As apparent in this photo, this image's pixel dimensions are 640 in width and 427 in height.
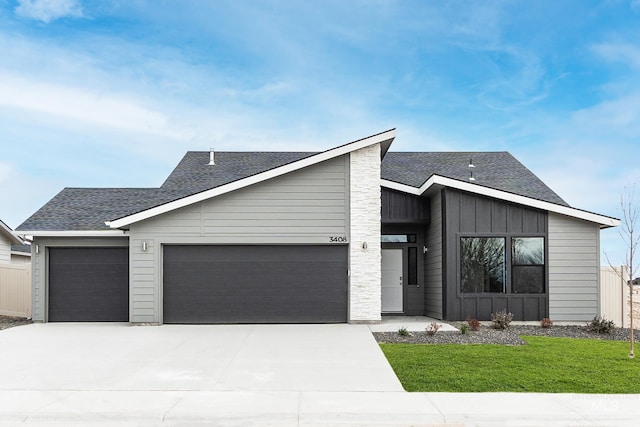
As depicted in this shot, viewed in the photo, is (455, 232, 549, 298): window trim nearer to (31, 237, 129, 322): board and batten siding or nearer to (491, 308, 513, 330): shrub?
(491, 308, 513, 330): shrub

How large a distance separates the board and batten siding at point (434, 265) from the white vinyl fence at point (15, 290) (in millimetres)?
11740

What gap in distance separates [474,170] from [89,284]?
1232 centimetres

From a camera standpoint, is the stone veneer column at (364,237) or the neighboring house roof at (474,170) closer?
the stone veneer column at (364,237)

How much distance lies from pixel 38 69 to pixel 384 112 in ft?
35.3

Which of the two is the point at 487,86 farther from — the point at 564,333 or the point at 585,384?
the point at 585,384

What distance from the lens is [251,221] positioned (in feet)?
43.5

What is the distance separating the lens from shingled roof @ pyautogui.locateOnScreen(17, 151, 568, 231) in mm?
14945

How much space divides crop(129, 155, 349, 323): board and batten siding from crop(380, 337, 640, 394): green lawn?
168 inches

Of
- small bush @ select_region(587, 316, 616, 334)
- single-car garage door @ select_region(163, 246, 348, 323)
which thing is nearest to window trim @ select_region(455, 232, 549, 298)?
small bush @ select_region(587, 316, 616, 334)

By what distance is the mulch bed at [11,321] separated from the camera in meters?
14.0

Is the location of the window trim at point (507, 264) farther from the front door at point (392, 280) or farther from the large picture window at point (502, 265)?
the front door at point (392, 280)

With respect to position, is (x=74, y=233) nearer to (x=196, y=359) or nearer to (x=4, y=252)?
(x=196, y=359)

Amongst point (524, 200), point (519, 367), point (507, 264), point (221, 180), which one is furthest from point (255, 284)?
point (519, 367)

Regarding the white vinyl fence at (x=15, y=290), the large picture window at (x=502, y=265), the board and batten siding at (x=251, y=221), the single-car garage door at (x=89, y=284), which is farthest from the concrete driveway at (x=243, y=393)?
the white vinyl fence at (x=15, y=290)
